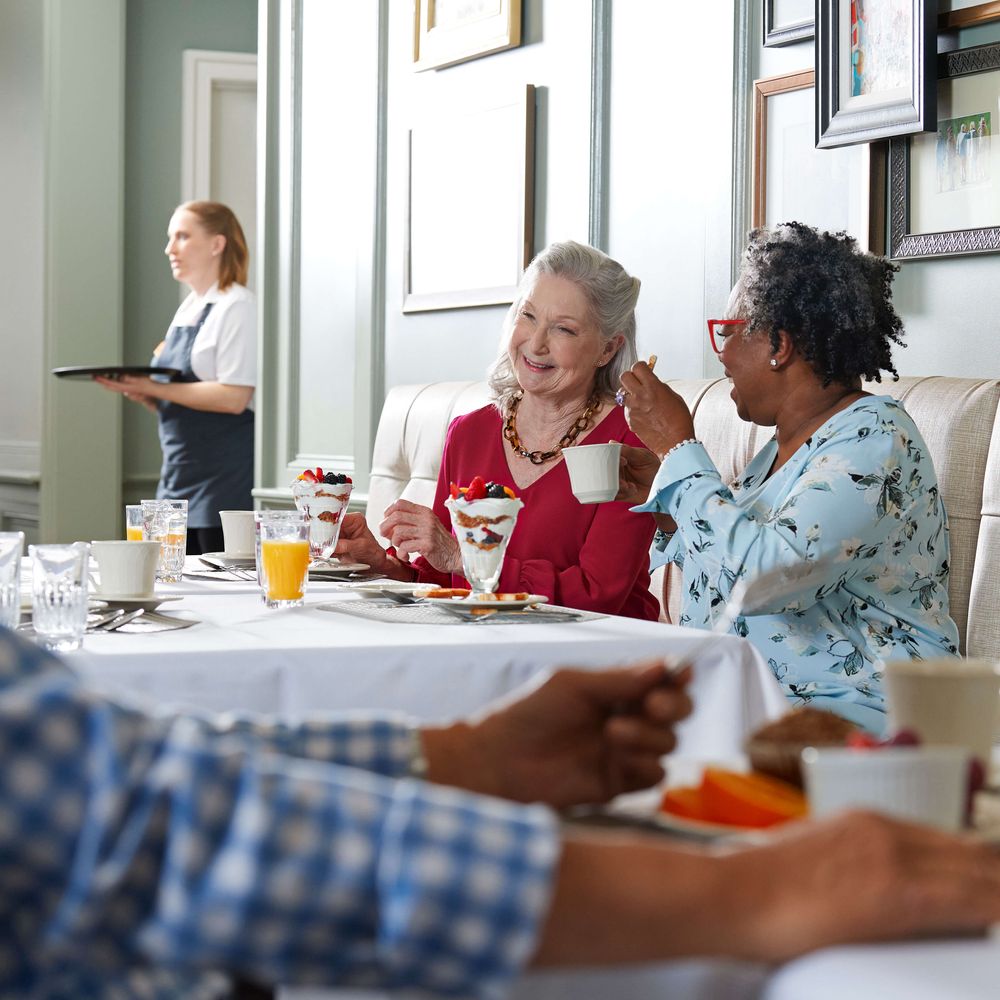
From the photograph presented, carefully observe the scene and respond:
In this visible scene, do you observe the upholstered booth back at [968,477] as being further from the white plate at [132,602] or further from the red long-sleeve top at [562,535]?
the white plate at [132,602]

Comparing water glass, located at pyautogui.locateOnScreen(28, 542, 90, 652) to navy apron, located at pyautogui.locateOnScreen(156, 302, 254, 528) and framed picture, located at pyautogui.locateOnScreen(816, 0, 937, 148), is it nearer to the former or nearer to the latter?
framed picture, located at pyautogui.locateOnScreen(816, 0, 937, 148)

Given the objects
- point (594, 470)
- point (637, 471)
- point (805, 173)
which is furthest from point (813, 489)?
point (805, 173)

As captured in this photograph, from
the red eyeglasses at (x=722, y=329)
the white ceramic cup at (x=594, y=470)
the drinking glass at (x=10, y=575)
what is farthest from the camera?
the red eyeglasses at (x=722, y=329)

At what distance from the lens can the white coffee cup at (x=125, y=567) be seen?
183 cm

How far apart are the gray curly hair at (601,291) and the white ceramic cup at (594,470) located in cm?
61

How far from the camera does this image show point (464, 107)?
12.7ft

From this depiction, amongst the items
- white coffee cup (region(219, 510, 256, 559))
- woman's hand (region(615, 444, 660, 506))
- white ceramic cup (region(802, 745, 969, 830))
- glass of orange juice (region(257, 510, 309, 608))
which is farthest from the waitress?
white ceramic cup (region(802, 745, 969, 830))

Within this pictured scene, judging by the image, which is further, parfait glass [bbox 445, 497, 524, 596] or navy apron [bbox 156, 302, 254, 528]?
navy apron [bbox 156, 302, 254, 528]


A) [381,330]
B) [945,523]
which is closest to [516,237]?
[381,330]

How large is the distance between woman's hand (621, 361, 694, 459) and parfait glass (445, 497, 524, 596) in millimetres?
308

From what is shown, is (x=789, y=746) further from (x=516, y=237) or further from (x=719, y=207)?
(x=516, y=237)

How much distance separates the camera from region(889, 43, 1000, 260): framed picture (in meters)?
2.47

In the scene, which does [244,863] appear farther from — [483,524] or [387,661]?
[483,524]

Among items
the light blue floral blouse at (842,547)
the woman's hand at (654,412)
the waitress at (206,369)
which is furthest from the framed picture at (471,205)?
the light blue floral blouse at (842,547)
